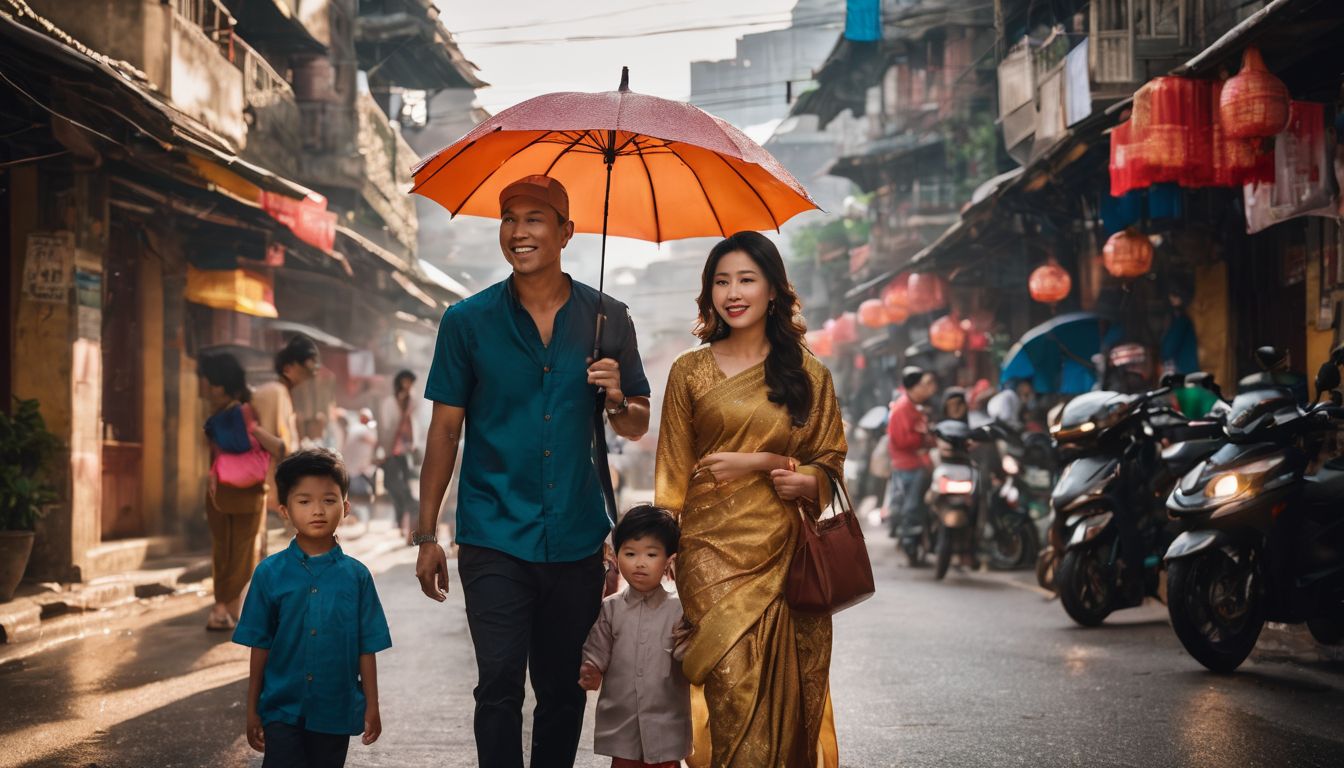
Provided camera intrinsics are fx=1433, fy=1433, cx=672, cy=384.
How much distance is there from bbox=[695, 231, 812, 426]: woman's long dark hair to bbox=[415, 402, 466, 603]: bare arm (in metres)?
0.84

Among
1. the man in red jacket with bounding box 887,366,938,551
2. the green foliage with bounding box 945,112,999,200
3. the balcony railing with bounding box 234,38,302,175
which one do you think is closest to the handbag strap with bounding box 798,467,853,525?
the man in red jacket with bounding box 887,366,938,551

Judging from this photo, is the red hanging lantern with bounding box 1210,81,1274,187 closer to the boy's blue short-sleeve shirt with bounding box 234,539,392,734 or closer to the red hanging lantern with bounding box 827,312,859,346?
the boy's blue short-sleeve shirt with bounding box 234,539,392,734

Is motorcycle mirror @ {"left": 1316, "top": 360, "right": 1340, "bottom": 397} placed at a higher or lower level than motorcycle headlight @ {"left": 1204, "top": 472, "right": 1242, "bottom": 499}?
higher

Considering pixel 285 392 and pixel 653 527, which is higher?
pixel 285 392

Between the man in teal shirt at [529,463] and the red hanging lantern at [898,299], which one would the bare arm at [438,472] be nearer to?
the man in teal shirt at [529,463]

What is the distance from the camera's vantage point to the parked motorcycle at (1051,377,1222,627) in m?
8.98

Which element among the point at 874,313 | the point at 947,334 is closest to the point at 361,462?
the point at 947,334

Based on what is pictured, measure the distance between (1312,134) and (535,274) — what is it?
7290 millimetres

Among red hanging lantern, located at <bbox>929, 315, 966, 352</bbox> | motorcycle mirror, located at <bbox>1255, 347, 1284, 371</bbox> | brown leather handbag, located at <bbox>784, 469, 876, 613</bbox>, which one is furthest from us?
red hanging lantern, located at <bbox>929, 315, 966, 352</bbox>

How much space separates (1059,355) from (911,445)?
2113 mm

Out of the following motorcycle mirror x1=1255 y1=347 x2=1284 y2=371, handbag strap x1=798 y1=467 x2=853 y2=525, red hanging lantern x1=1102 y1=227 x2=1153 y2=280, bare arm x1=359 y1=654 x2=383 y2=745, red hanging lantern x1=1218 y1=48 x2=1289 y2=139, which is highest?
red hanging lantern x1=1218 y1=48 x2=1289 y2=139

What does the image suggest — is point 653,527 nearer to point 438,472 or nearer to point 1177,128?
point 438,472

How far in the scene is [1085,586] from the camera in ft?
30.4

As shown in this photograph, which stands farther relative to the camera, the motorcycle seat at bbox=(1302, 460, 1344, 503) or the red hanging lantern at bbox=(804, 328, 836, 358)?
the red hanging lantern at bbox=(804, 328, 836, 358)
